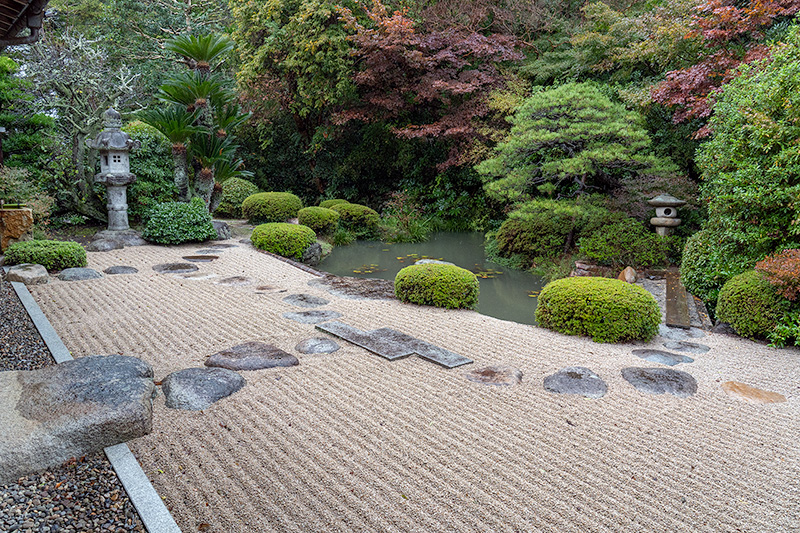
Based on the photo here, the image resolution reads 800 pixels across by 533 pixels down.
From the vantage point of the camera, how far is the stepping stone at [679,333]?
203 inches

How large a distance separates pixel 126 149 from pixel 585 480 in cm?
964

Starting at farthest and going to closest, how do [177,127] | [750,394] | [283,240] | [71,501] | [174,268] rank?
[177,127] → [283,240] → [174,268] → [750,394] → [71,501]

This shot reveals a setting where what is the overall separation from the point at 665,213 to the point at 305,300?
6.13 meters

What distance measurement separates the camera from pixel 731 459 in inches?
110

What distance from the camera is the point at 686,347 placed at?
477 cm

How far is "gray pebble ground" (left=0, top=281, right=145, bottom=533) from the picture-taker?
2020 mm

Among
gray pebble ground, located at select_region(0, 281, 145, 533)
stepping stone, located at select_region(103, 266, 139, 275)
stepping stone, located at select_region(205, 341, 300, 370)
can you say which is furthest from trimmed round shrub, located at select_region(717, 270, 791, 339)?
stepping stone, located at select_region(103, 266, 139, 275)

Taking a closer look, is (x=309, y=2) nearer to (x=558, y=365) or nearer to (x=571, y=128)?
(x=571, y=128)

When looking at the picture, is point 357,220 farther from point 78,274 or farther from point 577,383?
point 577,383

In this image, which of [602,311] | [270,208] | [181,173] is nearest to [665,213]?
[602,311]

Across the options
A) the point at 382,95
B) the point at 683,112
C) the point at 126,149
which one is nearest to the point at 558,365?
the point at 683,112

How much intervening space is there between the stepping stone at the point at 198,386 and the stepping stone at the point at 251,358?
19 centimetres

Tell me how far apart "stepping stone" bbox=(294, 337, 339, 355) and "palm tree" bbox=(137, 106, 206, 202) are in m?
6.86

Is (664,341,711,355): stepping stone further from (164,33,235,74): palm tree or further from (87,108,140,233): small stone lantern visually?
(164,33,235,74): palm tree
